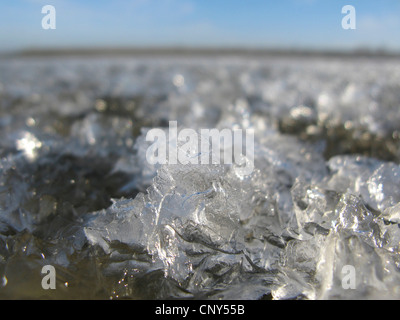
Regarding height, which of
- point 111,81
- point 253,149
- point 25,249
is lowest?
point 25,249

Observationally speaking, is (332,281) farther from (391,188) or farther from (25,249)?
(25,249)

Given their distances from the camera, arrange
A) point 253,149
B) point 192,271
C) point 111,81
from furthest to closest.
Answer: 1. point 111,81
2. point 253,149
3. point 192,271

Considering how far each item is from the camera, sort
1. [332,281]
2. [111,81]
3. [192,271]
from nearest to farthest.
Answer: [332,281] → [192,271] → [111,81]

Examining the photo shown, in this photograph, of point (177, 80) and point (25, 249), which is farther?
point (177, 80)

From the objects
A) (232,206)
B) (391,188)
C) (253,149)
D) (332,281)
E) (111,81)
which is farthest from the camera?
(111,81)
